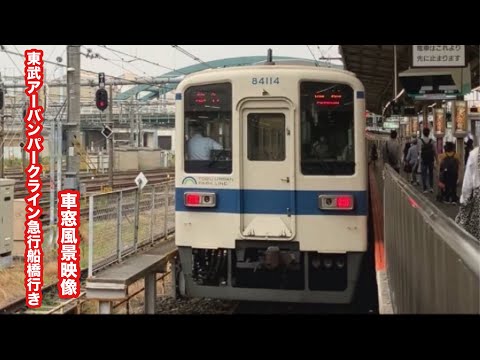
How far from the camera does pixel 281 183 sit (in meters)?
6.21

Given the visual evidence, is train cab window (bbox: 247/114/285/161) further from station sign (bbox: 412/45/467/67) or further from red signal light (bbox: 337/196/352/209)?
station sign (bbox: 412/45/467/67)

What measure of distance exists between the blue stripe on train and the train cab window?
0.40 m

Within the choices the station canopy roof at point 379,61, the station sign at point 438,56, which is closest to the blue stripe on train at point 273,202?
the station sign at point 438,56

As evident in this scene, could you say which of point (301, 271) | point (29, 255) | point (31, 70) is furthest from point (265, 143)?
point (31, 70)

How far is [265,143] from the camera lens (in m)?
6.34

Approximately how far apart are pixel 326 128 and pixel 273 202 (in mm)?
963

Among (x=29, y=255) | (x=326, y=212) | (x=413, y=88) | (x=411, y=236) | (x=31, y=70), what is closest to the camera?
(x=411, y=236)

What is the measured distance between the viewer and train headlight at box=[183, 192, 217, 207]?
6.30 metres

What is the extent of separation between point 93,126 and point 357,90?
100.0 ft

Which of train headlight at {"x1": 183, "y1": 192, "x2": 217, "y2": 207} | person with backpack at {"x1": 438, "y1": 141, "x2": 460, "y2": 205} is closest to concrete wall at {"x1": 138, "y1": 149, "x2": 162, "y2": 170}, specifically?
person with backpack at {"x1": 438, "y1": 141, "x2": 460, "y2": 205}

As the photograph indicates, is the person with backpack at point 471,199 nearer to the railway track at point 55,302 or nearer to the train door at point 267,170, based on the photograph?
the train door at point 267,170

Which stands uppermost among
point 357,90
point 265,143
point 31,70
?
point 31,70

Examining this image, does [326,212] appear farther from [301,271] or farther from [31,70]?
[31,70]

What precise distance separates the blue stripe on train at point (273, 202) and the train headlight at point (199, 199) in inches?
1.9
